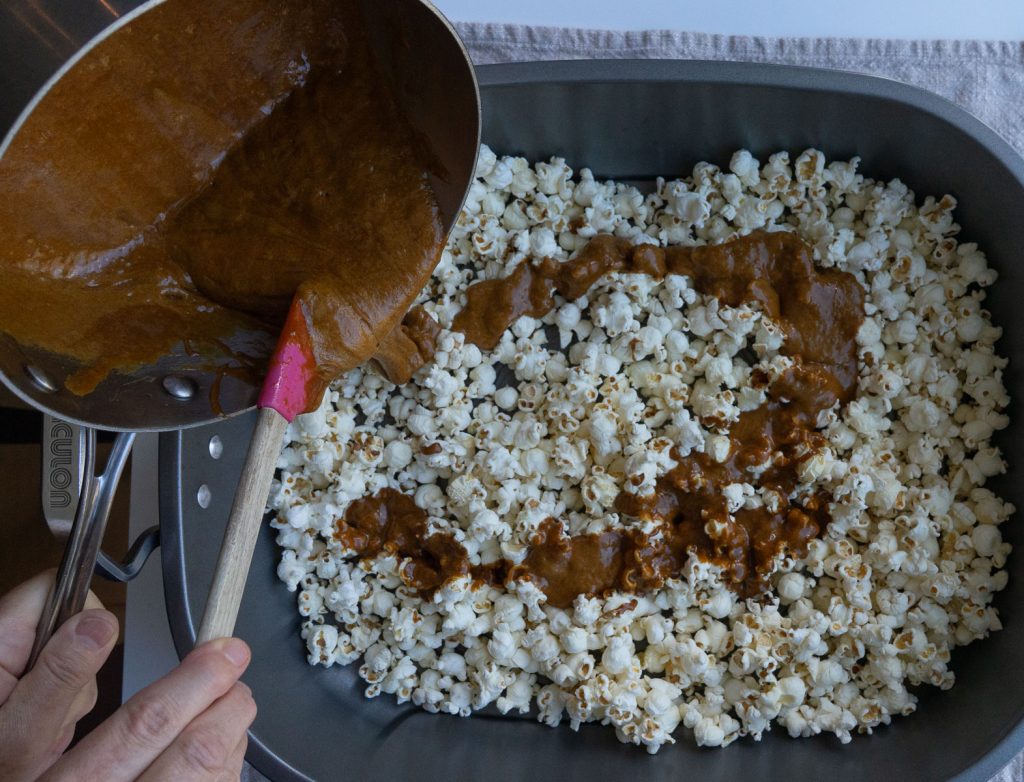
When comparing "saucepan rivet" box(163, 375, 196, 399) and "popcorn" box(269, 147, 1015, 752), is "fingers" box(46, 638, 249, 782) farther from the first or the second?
"popcorn" box(269, 147, 1015, 752)

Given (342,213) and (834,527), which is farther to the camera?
(834,527)

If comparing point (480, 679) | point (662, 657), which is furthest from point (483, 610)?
point (662, 657)

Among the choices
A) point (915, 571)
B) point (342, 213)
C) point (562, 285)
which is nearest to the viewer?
point (342, 213)

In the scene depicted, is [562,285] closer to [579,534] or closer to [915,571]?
[579,534]

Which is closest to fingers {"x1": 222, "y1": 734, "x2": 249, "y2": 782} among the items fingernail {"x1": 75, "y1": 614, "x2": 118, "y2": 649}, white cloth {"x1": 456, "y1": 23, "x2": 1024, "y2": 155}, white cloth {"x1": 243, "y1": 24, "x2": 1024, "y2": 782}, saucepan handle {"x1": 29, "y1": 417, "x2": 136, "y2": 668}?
fingernail {"x1": 75, "y1": 614, "x2": 118, "y2": 649}

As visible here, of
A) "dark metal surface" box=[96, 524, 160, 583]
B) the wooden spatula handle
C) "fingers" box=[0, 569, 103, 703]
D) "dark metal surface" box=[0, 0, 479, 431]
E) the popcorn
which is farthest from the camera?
the popcorn

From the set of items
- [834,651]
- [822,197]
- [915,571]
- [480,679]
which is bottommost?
[480,679]
